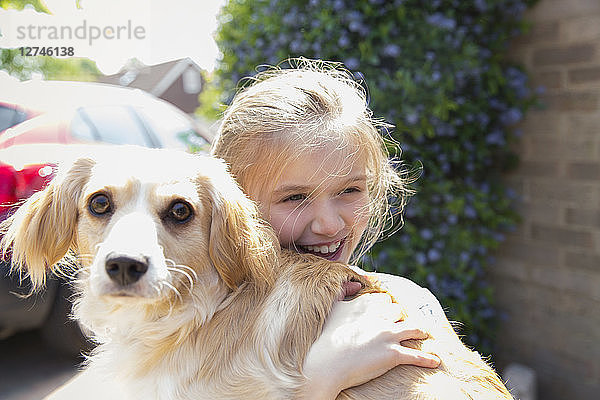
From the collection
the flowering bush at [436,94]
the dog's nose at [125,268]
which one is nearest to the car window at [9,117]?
the flowering bush at [436,94]

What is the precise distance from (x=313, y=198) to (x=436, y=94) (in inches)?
75.0

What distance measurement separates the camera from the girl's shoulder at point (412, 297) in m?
1.85

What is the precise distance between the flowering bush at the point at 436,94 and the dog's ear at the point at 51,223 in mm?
2216

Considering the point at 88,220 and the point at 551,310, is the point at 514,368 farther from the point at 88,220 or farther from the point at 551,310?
the point at 88,220

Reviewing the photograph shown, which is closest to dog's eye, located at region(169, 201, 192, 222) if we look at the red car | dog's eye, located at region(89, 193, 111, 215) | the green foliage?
dog's eye, located at region(89, 193, 111, 215)

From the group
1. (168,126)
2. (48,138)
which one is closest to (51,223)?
(48,138)

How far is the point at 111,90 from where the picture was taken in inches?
A: 184

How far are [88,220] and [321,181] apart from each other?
0.73m

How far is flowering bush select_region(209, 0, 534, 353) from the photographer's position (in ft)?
11.4

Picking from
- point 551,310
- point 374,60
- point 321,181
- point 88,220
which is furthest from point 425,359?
point 551,310

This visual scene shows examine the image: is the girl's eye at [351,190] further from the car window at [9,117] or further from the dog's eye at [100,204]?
the car window at [9,117]

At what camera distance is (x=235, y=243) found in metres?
1.56

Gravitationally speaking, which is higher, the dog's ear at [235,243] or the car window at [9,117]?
the car window at [9,117]

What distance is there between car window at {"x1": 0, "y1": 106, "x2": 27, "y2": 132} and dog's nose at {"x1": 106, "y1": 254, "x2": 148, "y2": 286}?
260cm
